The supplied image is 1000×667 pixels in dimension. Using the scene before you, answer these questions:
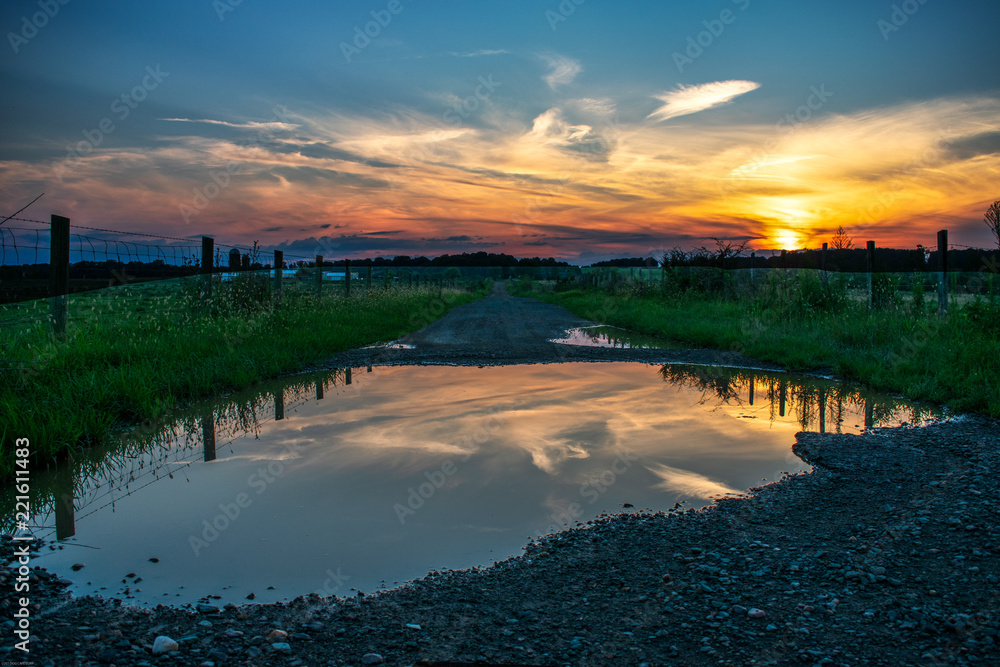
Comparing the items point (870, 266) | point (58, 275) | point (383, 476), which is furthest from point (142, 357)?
point (870, 266)

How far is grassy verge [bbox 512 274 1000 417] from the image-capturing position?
766 cm

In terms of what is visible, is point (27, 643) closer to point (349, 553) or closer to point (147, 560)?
point (147, 560)

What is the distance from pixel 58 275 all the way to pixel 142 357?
146 cm

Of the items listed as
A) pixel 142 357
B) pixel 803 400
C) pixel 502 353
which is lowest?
pixel 803 400

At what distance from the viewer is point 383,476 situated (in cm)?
482

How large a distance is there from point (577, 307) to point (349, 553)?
2378 cm

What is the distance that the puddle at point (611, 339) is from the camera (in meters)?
13.3

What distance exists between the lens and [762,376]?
9.38 m

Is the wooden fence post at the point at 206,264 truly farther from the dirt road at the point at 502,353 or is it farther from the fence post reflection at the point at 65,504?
the fence post reflection at the point at 65,504

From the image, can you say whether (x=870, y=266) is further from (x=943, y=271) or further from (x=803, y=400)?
(x=803, y=400)

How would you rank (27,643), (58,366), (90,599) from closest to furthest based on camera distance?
(27,643), (90,599), (58,366)

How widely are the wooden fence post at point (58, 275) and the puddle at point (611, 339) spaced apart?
9.35 m

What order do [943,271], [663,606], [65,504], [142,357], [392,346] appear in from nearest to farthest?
[663,606], [65,504], [142,357], [943,271], [392,346]

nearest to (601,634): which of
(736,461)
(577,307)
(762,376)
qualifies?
(736,461)
